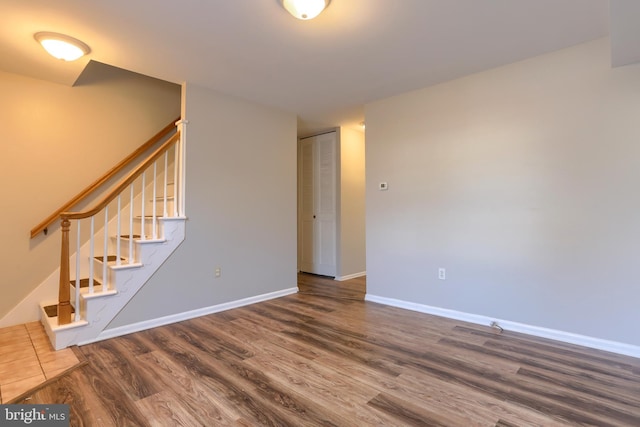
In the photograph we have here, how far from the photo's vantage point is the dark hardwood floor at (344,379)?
1585mm

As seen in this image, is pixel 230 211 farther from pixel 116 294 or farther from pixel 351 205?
pixel 351 205

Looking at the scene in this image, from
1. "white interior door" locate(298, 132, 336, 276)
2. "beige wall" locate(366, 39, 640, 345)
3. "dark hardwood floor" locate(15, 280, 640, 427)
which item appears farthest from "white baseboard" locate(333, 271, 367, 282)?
"dark hardwood floor" locate(15, 280, 640, 427)

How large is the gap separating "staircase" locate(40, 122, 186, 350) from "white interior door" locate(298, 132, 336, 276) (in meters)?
2.36

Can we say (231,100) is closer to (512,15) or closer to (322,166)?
(322,166)

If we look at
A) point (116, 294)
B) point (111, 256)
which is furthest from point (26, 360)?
point (111, 256)

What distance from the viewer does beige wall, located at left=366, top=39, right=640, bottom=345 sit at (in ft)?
7.65

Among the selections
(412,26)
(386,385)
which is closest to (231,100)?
(412,26)

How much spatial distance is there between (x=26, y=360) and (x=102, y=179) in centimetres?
183

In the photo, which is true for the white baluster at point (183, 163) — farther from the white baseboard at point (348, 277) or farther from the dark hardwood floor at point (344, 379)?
the white baseboard at point (348, 277)

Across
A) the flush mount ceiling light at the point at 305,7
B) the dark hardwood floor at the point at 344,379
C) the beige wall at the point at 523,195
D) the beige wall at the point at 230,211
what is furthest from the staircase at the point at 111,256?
the beige wall at the point at 523,195

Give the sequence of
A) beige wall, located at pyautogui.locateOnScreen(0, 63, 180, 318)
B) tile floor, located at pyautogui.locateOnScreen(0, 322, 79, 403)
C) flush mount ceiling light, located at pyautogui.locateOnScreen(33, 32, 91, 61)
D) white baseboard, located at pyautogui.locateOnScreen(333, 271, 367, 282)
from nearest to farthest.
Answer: tile floor, located at pyautogui.locateOnScreen(0, 322, 79, 403), flush mount ceiling light, located at pyautogui.locateOnScreen(33, 32, 91, 61), beige wall, located at pyautogui.locateOnScreen(0, 63, 180, 318), white baseboard, located at pyautogui.locateOnScreen(333, 271, 367, 282)

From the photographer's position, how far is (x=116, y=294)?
2633mm

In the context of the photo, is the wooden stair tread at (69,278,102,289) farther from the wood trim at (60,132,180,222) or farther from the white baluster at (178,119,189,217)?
the white baluster at (178,119,189,217)

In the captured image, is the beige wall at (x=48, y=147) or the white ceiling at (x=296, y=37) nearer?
the white ceiling at (x=296, y=37)
